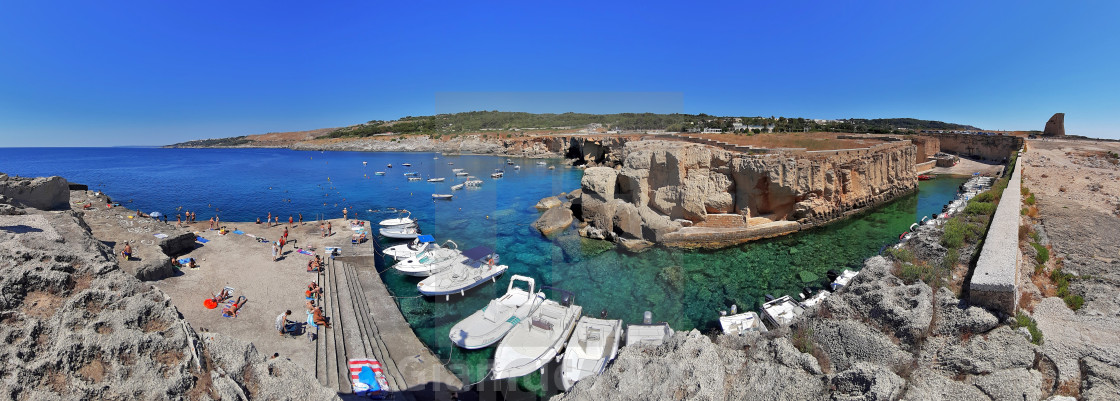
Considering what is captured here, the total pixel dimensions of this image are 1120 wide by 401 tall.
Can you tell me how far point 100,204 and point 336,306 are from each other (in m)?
23.3

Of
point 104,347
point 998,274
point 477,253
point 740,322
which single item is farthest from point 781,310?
point 104,347

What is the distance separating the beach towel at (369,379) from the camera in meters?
8.87

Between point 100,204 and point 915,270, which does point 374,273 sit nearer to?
point 915,270

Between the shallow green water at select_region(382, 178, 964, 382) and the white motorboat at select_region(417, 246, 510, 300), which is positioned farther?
the white motorboat at select_region(417, 246, 510, 300)

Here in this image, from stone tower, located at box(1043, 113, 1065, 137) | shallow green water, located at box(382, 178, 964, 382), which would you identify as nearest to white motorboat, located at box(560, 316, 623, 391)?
shallow green water, located at box(382, 178, 964, 382)

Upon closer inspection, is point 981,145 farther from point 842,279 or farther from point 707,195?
point 842,279

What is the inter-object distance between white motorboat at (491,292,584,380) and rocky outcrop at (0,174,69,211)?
63.5 ft

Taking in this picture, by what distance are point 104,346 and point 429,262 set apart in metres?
14.2

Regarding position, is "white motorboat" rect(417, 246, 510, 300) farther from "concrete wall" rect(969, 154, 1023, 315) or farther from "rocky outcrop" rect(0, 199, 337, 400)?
"concrete wall" rect(969, 154, 1023, 315)

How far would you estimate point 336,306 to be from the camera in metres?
13.2

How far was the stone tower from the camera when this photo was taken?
A: 53.2 metres

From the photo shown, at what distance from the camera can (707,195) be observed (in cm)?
2208

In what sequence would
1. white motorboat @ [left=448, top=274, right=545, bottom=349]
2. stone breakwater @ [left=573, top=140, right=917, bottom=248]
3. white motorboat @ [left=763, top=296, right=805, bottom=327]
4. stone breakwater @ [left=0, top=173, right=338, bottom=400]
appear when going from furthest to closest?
1. stone breakwater @ [left=573, top=140, right=917, bottom=248]
2. white motorboat @ [left=763, top=296, right=805, bottom=327]
3. white motorboat @ [left=448, top=274, right=545, bottom=349]
4. stone breakwater @ [left=0, top=173, right=338, bottom=400]

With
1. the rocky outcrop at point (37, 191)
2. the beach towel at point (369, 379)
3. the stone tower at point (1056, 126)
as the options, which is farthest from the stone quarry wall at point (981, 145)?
the rocky outcrop at point (37, 191)
